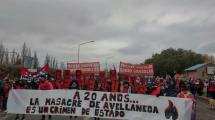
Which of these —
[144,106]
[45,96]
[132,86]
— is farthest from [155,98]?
[132,86]

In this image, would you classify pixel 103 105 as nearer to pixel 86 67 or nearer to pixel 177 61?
pixel 86 67

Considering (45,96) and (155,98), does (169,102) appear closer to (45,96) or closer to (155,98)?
(155,98)

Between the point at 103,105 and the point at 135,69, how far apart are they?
11582mm

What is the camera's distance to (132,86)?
2169 centimetres

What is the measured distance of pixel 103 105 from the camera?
15180mm

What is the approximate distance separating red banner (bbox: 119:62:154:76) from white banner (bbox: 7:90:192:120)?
37.0 feet

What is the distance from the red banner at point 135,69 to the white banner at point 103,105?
11268 mm

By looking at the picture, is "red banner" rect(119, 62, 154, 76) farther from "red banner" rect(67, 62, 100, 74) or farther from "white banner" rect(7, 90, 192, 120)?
"white banner" rect(7, 90, 192, 120)

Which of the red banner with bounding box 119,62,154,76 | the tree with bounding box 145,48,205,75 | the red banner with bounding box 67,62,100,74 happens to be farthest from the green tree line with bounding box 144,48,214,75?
the red banner with bounding box 119,62,154,76

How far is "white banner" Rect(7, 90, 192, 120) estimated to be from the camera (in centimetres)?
1477

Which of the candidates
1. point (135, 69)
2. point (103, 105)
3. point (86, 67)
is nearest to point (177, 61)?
point (86, 67)

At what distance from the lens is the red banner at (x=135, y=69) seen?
2656cm

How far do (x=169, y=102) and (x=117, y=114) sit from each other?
179 cm

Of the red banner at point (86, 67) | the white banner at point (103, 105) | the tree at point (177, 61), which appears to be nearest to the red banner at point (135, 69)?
the red banner at point (86, 67)
